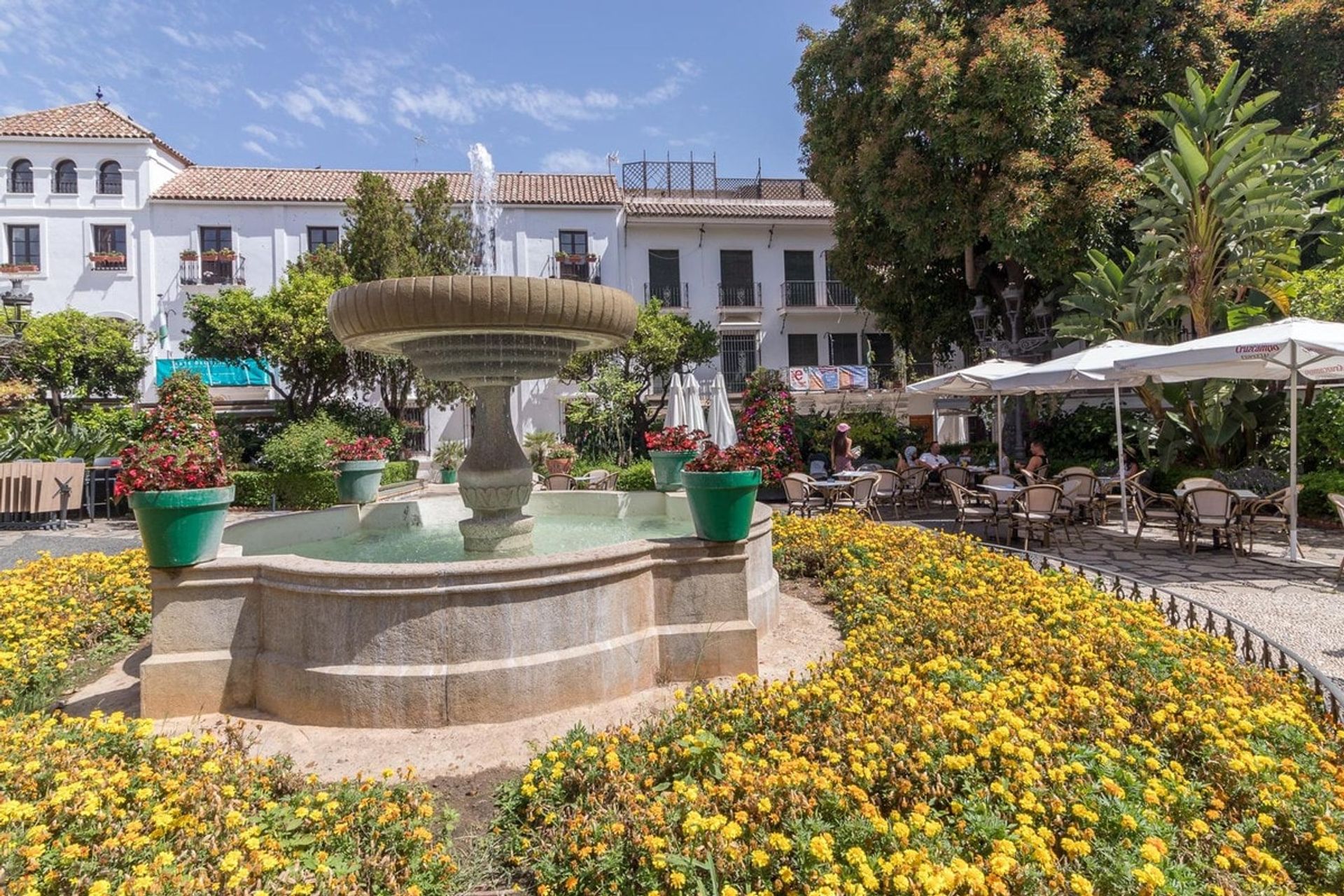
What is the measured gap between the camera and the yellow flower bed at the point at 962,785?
202 cm

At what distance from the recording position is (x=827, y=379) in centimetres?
2453

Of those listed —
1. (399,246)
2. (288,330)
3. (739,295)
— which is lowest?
(288,330)

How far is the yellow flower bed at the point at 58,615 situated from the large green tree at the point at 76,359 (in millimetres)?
15524

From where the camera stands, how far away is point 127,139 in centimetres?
2336

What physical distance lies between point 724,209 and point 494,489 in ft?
76.9

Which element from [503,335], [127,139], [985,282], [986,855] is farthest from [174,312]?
[986,855]

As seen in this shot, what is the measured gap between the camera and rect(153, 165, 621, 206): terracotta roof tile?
23625 mm

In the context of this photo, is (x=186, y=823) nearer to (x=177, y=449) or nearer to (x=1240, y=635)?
(x=177, y=449)

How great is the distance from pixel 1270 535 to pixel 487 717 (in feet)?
35.0

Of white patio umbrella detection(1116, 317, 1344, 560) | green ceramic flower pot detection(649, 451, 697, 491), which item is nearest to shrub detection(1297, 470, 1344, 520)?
white patio umbrella detection(1116, 317, 1344, 560)

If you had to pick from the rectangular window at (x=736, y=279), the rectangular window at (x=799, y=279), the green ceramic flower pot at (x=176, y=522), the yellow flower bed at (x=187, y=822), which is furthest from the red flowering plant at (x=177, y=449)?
the rectangular window at (x=799, y=279)

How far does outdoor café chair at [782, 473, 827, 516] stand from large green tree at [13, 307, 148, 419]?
19.2 m

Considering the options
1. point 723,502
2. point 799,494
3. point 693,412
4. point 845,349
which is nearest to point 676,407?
point 693,412

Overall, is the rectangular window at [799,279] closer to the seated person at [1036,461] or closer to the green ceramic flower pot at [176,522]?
the seated person at [1036,461]
